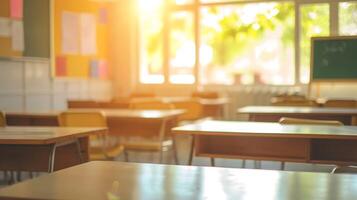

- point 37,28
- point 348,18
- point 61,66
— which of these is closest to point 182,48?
point 61,66

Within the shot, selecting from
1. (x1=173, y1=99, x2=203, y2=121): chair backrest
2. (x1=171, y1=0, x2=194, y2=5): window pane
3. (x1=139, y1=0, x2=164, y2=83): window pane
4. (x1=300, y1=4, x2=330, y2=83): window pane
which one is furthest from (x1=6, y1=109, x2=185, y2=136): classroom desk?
(x1=171, y1=0, x2=194, y2=5): window pane

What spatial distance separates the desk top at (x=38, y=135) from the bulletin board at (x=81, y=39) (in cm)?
424

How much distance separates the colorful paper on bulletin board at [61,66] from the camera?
7211 mm

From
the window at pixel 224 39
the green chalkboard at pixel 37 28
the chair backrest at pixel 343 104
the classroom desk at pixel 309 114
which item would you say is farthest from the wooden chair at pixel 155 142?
the window at pixel 224 39

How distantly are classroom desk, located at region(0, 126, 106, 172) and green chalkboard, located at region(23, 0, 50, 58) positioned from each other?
11.6ft

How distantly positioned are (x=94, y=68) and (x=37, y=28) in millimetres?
1813

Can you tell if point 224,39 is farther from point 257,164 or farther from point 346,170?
point 346,170

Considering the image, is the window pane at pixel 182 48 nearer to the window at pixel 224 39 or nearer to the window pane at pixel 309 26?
the window at pixel 224 39

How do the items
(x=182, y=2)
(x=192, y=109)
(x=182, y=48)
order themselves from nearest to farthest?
(x=192, y=109) < (x=182, y=2) < (x=182, y=48)

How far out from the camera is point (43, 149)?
9.82ft

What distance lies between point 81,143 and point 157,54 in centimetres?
632

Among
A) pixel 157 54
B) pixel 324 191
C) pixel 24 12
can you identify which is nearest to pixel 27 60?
pixel 24 12

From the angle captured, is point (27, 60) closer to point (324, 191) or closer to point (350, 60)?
point (350, 60)

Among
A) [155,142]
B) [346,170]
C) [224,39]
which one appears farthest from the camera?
[224,39]
